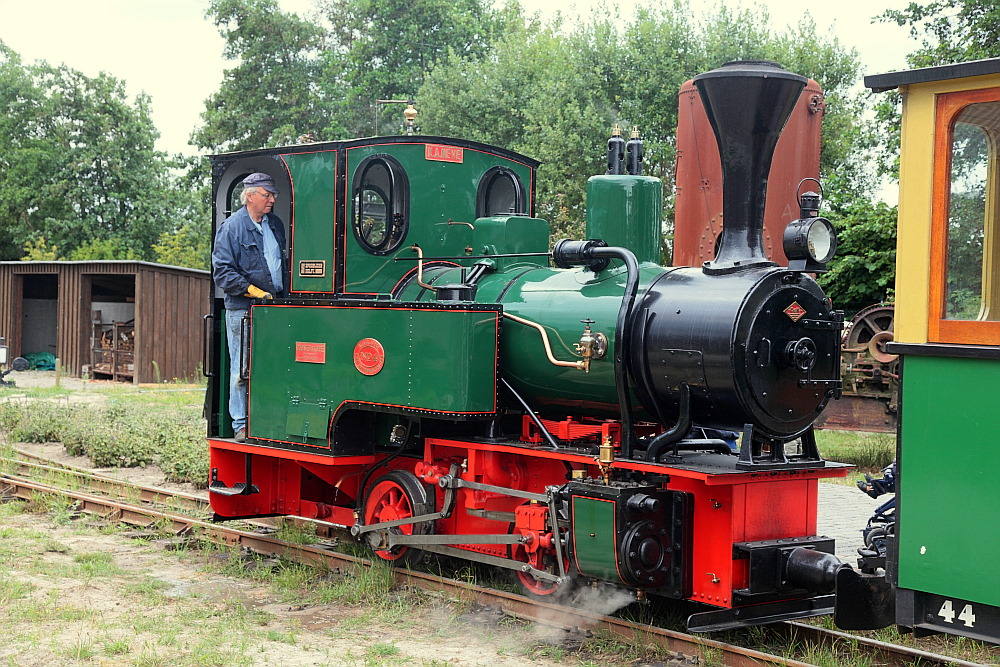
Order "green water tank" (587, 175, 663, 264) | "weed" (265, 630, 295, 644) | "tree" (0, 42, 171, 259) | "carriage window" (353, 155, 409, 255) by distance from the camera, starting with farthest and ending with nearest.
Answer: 1. "tree" (0, 42, 171, 259)
2. "carriage window" (353, 155, 409, 255)
3. "green water tank" (587, 175, 663, 264)
4. "weed" (265, 630, 295, 644)

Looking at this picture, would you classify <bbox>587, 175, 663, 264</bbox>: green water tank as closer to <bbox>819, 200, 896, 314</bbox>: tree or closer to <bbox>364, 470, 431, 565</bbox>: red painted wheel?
<bbox>364, 470, 431, 565</bbox>: red painted wheel

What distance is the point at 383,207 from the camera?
7.53 m

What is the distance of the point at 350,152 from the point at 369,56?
33.7m

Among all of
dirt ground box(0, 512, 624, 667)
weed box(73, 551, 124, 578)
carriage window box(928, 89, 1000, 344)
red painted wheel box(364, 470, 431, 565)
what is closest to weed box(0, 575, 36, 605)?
dirt ground box(0, 512, 624, 667)

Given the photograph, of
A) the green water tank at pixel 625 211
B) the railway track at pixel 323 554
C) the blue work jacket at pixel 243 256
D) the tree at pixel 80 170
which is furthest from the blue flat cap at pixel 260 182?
the tree at pixel 80 170

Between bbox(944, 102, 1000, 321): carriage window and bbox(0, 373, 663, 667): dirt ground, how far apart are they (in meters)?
2.65

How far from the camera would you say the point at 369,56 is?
130 feet

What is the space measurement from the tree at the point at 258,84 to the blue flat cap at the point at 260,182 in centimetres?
2963

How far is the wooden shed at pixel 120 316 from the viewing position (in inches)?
961

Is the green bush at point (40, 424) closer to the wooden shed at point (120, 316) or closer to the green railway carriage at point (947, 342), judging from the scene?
the wooden shed at point (120, 316)

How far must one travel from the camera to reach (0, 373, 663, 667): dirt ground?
5695 mm

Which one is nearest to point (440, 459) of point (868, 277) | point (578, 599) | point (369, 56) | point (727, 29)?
point (578, 599)

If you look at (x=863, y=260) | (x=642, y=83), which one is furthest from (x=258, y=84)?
(x=863, y=260)

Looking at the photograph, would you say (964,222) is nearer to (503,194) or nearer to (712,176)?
(503,194)
